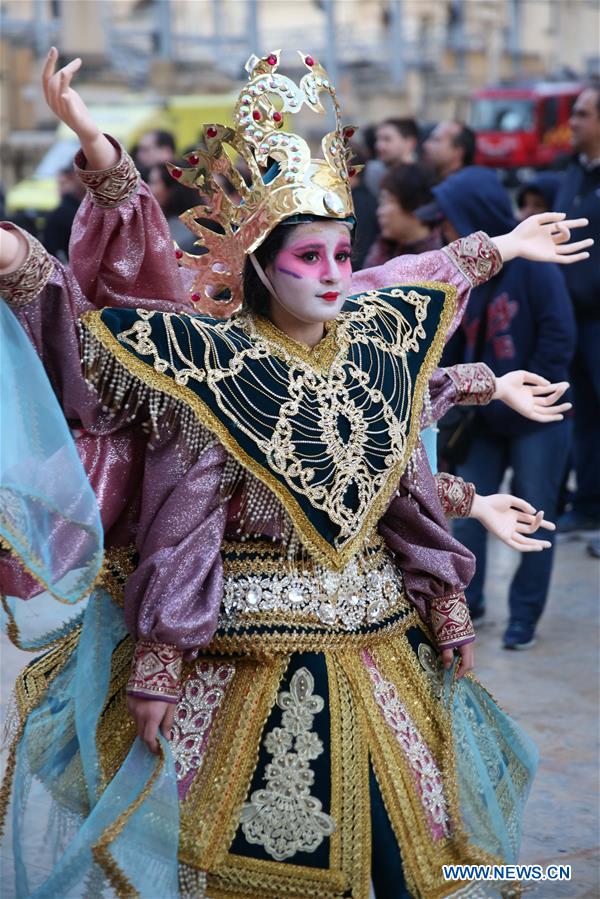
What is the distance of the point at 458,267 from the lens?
3.53 m

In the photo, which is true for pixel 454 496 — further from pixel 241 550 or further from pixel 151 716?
pixel 151 716

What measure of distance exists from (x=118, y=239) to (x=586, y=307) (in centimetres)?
428

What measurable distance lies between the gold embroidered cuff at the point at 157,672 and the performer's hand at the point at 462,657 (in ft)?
2.17

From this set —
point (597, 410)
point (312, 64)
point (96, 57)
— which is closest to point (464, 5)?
point (96, 57)

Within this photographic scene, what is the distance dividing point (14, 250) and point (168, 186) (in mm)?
4075

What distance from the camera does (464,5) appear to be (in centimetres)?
3189

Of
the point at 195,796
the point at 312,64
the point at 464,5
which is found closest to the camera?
the point at 195,796

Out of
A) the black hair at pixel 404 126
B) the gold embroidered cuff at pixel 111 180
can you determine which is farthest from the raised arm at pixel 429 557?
the black hair at pixel 404 126

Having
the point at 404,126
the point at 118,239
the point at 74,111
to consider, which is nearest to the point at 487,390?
the point at 118,239

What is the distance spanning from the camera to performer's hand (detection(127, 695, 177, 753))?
290cm

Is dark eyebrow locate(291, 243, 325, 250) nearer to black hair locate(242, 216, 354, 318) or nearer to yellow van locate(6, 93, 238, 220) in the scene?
black hair locate(242, 216, 354, 318)

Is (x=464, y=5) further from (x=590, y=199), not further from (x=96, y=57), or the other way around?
(x=590, y=199)

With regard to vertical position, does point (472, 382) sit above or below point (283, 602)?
above

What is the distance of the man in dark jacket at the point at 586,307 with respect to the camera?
6949 millimetres
